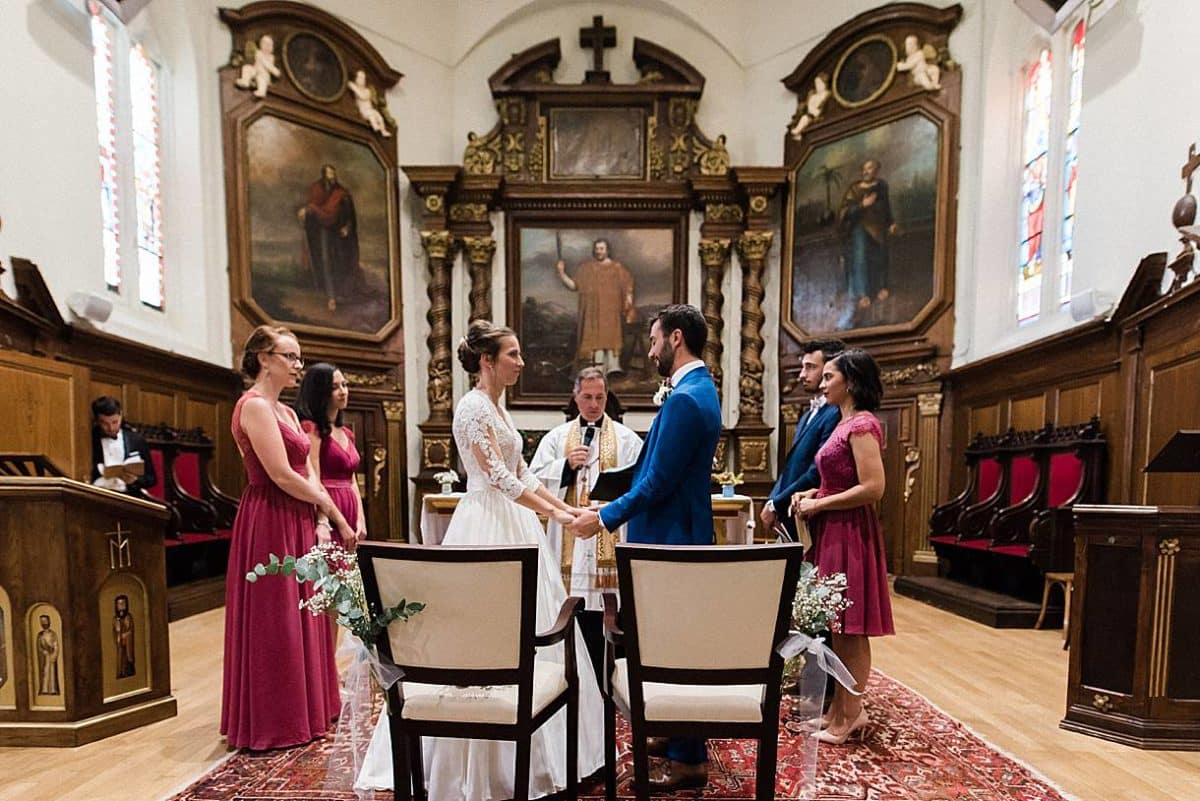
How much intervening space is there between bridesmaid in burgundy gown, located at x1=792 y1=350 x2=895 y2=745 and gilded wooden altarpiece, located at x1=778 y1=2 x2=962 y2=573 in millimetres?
4950

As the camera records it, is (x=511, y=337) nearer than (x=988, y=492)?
Yes

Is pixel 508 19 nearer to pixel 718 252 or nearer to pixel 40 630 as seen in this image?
pixel 718 252

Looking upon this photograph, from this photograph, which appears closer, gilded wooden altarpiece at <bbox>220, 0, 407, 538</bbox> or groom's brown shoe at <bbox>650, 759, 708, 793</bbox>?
groom's brown shoe at <bbox>650, 759, 708, 793</bbox>

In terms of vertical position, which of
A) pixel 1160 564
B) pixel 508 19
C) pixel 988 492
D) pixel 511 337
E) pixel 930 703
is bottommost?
pixel 930 703

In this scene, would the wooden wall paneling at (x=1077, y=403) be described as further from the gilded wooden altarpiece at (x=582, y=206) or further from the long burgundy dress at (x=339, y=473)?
the long burgundy dress at (x=339, y=473)

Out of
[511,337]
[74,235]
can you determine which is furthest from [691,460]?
[74,235]

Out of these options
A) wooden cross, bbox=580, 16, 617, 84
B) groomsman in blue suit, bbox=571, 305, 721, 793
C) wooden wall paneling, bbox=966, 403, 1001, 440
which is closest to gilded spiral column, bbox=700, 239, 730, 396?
wooden cross, bbox=580, 16, 617, 84

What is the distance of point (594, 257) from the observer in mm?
9242

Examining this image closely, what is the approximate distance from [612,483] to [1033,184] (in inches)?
262

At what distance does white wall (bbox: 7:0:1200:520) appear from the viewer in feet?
16.7

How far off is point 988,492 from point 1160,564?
3.75 meters

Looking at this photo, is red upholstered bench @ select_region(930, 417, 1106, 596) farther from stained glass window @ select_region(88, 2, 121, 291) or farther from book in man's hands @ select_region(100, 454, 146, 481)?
stained glass window @ select_region(88, 2, 121, 291)

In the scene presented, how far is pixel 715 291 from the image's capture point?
9125 millimetres

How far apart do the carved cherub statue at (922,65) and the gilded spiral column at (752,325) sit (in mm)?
2431
